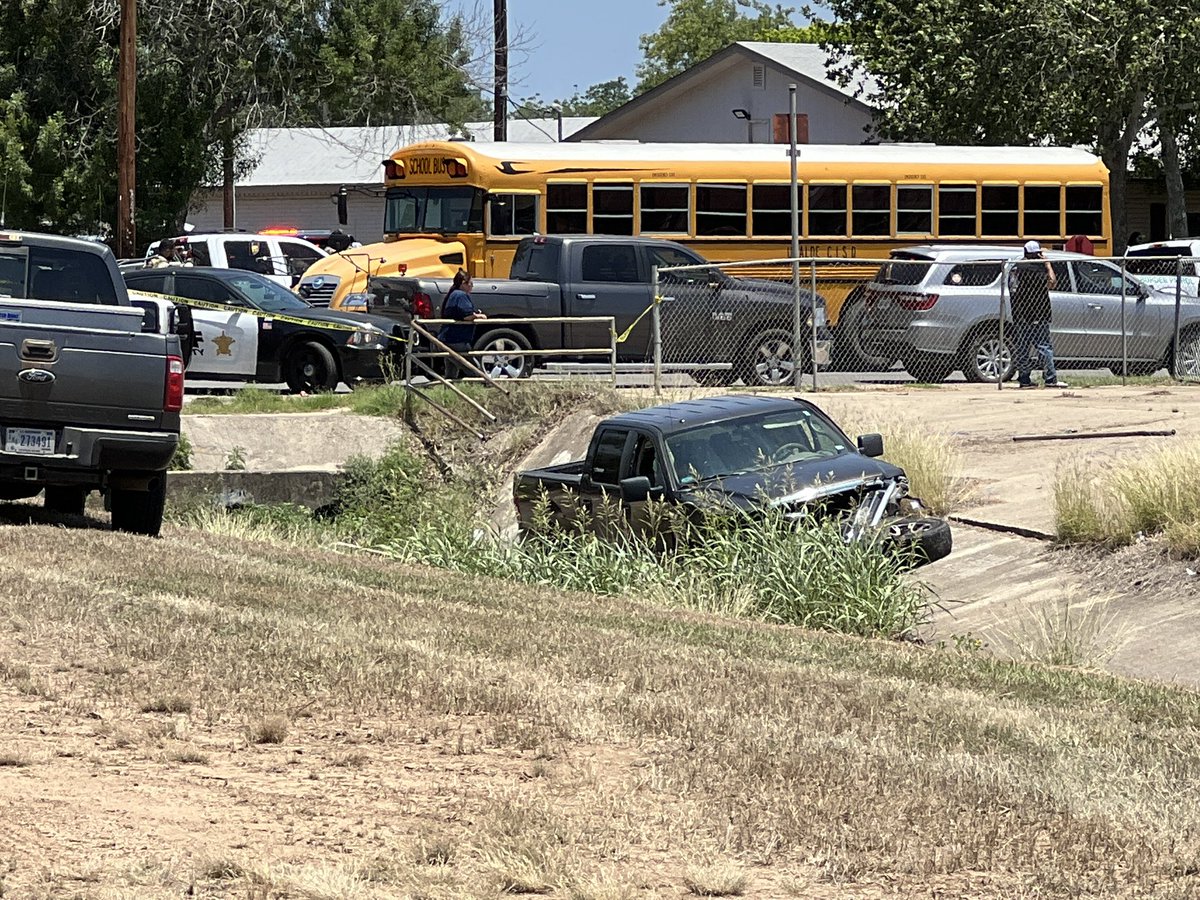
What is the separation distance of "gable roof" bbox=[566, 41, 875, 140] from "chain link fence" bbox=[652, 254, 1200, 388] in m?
21.9

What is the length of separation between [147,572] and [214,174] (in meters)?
33.5

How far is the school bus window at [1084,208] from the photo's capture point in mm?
27375

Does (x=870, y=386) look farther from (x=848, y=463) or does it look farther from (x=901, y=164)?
(x=848, y=463)

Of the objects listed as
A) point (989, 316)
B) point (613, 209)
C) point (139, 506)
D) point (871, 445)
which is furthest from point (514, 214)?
point (139, 506)

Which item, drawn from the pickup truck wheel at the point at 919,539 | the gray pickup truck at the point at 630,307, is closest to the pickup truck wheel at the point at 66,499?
the pickup truck wheel at the point at 919,539

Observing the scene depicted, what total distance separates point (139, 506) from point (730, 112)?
115 ft

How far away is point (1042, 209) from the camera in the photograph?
27312 millimetres

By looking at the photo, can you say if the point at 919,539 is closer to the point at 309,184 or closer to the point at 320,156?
the point at 309,184

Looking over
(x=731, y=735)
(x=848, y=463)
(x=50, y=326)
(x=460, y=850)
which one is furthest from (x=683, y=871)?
(x=848, y=463)

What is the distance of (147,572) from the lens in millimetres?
10188

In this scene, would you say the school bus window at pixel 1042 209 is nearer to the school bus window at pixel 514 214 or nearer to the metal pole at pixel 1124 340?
the metal pole at pixel 1124 340

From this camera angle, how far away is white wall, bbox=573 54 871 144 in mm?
45750

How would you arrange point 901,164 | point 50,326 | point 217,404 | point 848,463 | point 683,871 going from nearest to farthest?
1. point 683,871
2. point 50,326
3. point 848,463
4. point 217,404
5. point 901,164

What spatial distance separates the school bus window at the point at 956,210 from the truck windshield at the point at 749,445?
13.2 m
